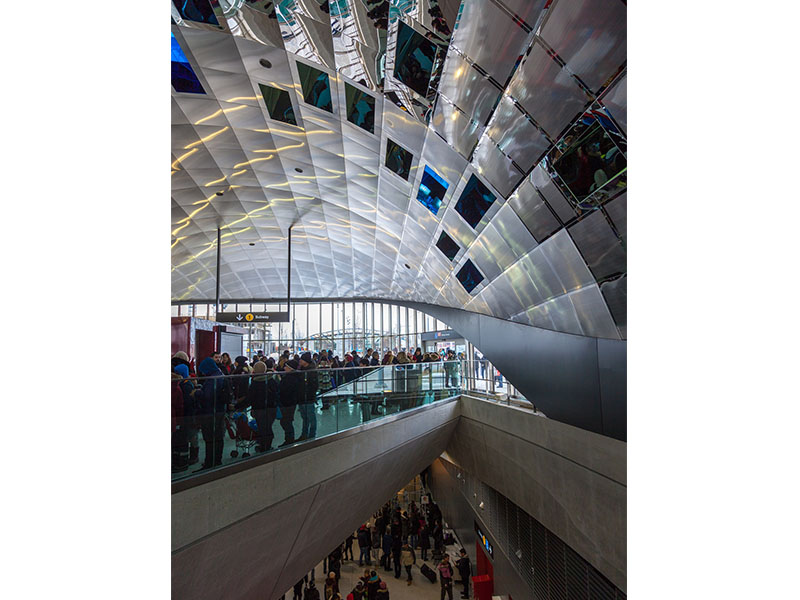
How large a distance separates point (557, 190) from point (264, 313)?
54.7 ft

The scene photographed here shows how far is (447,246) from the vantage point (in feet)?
51.2

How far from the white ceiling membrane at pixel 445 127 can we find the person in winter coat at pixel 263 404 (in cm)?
564

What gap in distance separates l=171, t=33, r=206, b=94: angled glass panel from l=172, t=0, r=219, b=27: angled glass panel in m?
0.82

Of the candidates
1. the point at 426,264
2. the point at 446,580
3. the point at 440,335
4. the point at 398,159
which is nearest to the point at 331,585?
the point at 446,580

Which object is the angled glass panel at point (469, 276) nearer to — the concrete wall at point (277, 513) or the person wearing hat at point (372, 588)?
the concrete wall at point (277, 513)

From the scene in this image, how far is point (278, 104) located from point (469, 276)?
27.4ft

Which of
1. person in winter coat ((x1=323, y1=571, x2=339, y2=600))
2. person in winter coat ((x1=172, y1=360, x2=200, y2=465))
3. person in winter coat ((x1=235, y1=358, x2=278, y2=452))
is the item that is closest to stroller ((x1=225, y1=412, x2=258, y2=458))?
person in winter coat ((x1=235, y1=358, x2=278, y2=452))

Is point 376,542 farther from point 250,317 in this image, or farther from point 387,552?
point 250,317

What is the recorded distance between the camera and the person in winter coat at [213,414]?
565cm

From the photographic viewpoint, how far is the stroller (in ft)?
19.9
